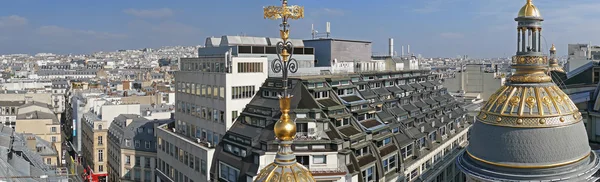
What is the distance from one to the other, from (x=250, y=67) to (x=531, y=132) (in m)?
28.0

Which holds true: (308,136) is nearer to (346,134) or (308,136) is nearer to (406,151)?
(346,134)

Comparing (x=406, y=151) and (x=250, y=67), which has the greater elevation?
(x=250, y=67)

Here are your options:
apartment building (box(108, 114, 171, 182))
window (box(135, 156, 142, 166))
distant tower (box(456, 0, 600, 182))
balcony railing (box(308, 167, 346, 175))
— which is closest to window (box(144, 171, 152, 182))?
apartment building (box(108, 114, 171, 182))

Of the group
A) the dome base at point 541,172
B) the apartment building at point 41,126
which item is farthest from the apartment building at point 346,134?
the apartment building at point 41,126

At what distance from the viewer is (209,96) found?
53.7 meters

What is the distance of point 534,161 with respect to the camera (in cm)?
2970

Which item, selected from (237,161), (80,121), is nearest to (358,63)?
(237,161)

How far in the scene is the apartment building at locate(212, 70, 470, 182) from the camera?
41.7 meters

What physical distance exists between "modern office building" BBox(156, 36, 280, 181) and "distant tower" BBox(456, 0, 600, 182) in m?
24.8

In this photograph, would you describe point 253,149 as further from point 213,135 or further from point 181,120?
point 181,120

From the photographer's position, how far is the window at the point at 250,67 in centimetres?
5072

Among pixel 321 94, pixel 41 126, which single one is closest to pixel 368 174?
pixel 321 94

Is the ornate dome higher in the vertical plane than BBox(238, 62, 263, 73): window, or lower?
lower

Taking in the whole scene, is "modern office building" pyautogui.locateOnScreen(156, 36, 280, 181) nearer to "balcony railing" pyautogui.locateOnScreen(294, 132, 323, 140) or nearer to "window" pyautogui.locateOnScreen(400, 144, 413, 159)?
"balcony railing" pyautogui.locateOnScreen(294, 132, 323, 140)
